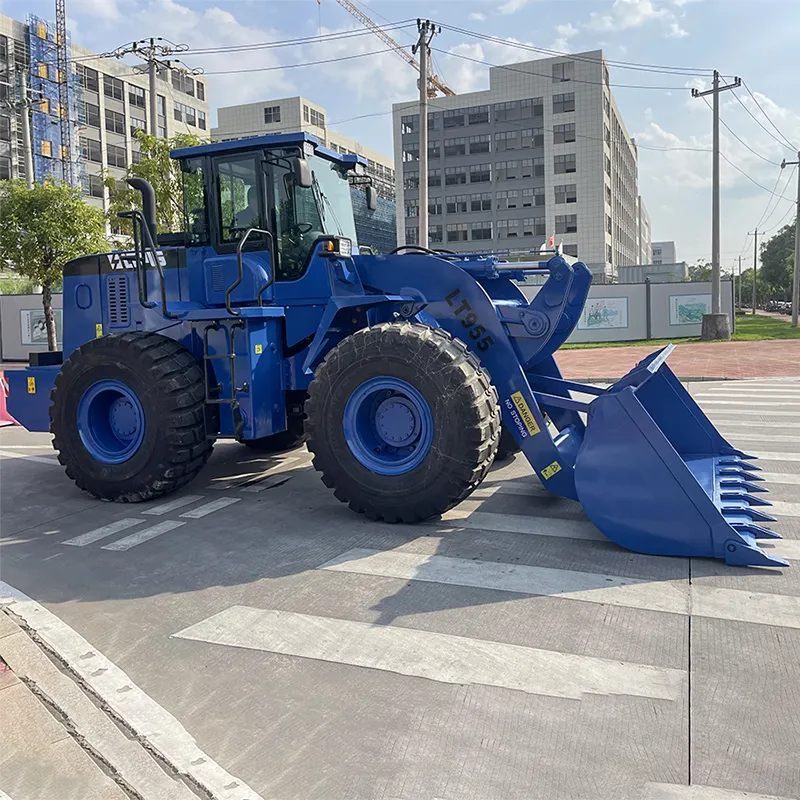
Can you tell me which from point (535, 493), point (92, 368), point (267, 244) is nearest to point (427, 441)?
point (535, 493)

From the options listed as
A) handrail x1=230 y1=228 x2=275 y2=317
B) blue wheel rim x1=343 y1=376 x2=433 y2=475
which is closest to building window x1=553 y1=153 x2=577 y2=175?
handrail x1=230 y1=228 x2=275 y2=317

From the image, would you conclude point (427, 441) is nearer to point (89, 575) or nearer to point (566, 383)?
point (566, 383)

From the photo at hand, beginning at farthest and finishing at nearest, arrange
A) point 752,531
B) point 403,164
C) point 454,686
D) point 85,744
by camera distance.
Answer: point 403,164
point 752,531
point 454,686
point 85,744

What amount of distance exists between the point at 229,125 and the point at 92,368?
9543cm

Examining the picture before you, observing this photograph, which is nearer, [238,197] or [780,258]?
[238,197]

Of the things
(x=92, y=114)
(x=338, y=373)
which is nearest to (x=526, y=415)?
(x=338, y=373)

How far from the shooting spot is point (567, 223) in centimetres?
7956

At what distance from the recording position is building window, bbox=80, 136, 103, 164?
77.8 meters

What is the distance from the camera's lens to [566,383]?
7215 mm

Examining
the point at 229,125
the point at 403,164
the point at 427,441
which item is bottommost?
the point at 427,441

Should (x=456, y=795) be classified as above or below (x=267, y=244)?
below

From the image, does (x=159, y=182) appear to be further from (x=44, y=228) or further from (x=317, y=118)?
(x=317, y=118)

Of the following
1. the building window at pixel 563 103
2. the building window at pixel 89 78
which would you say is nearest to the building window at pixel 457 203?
the building window at pixel 563 103

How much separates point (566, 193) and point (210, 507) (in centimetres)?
7837
